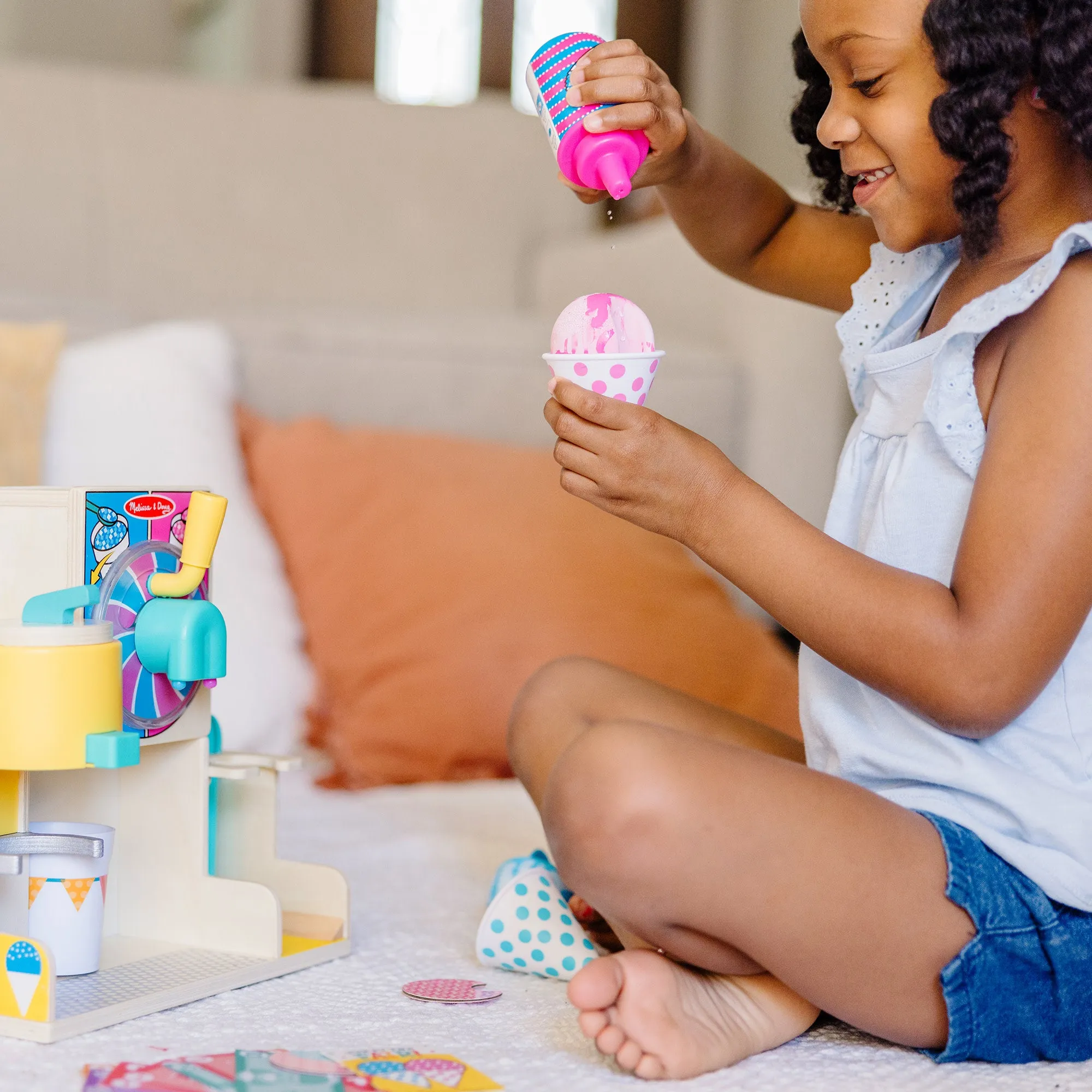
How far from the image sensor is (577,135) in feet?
2.95

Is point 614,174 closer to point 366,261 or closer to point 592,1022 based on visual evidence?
point 592,1022

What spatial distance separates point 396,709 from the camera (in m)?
1.38

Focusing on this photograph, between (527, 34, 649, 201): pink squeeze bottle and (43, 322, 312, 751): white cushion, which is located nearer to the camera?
(527, 34, 649, 201): pink squeeze bottle

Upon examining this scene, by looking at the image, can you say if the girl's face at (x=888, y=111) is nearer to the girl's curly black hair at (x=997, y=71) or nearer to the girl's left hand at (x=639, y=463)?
the girl's curly black hair at (x=997, y=71)

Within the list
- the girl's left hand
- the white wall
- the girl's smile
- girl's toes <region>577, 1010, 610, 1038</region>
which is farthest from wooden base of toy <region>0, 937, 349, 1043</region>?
the white wall

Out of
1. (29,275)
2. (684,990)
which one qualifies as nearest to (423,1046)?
(684,990)

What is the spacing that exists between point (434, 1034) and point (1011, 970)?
0.32 m

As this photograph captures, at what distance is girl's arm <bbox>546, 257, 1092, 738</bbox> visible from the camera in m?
0.75

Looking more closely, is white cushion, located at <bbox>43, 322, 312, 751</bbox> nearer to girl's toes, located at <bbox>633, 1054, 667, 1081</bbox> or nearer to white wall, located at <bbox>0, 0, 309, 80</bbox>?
girl's toes, located at <bbox>633, 1054, 667, 1081</bbox>

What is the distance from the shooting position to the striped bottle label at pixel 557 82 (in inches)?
35.5

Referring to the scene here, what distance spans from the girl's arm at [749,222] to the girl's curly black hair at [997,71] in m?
0.22

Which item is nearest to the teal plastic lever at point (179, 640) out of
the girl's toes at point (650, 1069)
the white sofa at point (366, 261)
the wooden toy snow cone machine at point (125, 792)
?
the wooden toy snow cone machine at point (125, 792)

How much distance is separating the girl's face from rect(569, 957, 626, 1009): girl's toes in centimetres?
48

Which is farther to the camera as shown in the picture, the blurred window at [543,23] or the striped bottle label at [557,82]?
the blurred window at [543,23]
